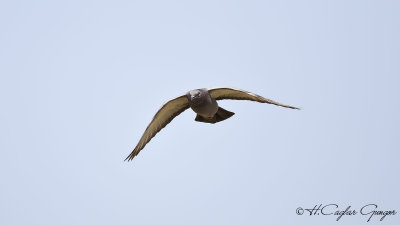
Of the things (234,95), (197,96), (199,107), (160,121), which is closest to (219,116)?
(234,95)

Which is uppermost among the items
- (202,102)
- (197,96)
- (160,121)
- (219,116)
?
(197,96)

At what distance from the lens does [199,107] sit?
16219mm

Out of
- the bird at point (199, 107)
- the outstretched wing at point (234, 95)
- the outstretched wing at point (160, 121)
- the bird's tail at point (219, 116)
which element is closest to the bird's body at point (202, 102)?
the bird at point (199, 107)

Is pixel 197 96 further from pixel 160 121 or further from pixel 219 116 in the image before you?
pixel 160 121

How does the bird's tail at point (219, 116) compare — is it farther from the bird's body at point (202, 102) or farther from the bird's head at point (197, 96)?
the bird's head at point (197, 96)

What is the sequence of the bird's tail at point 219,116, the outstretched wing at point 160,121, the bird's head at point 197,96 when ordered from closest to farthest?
the bird's head at point 197,96
the bird's tail at point 219,116
the outstretched wing at point 160,121

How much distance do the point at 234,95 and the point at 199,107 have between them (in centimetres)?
131

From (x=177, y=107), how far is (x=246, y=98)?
2.23 m

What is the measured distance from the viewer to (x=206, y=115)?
16.7 meters

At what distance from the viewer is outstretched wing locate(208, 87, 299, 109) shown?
16.1 metres

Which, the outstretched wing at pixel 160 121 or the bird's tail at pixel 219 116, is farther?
the outstretched wing at pixel 160 121

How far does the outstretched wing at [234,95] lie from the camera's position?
16139 millimetres

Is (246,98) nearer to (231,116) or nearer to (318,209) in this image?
(231,116)

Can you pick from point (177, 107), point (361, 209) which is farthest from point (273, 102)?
point (361, 209)
